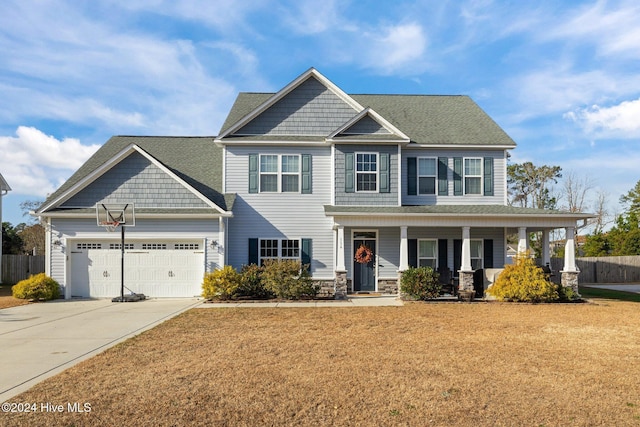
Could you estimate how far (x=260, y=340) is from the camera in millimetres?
9312

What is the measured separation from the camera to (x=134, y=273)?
17.1m

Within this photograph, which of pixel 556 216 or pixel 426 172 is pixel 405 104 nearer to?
pixel 426 172

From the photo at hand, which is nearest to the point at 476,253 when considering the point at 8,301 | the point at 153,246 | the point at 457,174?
the point at 457,174

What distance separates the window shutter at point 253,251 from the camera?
17.9 meters

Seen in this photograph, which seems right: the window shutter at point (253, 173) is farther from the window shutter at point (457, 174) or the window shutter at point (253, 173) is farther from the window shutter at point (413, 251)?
the window shutter at point (457, 174)

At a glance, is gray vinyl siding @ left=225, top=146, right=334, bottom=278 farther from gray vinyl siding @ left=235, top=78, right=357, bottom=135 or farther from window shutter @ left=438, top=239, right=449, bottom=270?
window shutter @ left=438, top=239, right=449, bottom=270

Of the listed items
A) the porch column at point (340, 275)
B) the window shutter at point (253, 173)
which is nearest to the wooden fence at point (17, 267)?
the window shutter at point (253, 173)

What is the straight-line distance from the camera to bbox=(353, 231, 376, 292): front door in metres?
18.6

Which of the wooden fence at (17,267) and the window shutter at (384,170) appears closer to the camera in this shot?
the window shutter at (384,170)

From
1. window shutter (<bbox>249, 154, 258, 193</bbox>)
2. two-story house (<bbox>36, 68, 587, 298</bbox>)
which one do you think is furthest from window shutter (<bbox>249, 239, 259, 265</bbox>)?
window shutter (<bbox>249, 154, 258, 193</bbox>)

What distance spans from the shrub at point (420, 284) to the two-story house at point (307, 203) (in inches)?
27.1

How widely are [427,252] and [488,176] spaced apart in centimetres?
390

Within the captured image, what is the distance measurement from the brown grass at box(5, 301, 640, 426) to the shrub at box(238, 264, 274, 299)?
A: 4.96 m

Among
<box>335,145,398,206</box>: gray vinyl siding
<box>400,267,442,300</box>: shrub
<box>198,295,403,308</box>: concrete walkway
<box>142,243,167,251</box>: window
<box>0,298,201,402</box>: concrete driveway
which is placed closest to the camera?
<box>0,298,201,402</box>: concrete driveway
